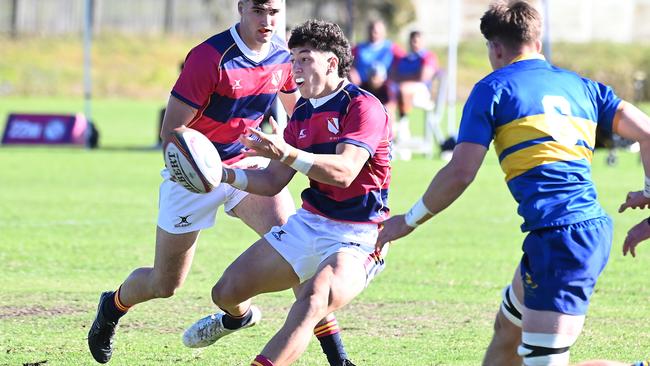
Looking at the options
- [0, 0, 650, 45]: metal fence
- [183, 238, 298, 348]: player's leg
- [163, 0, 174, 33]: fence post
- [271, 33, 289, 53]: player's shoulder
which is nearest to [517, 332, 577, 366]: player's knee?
[183, 238, 298, 348]: player's leg

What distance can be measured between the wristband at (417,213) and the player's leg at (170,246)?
2.04 meters

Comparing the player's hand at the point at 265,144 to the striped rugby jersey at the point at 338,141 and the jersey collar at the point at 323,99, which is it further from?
the jersey collar at the point at 323,99

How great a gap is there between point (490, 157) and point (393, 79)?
2855mm

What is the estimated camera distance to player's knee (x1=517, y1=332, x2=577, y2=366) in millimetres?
4695

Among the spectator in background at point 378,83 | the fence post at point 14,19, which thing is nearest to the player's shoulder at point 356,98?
the spectator in background at point 378,83

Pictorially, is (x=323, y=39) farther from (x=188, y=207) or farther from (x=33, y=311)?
(x=33, y=311)

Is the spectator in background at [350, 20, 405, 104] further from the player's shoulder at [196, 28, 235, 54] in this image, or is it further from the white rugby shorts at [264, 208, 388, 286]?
the white rugby shorts at [264, 208, 388, 286]

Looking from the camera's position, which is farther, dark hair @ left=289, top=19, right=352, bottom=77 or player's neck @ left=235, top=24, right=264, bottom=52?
player's neck @ left=235, top=24, right=264, bottom=52

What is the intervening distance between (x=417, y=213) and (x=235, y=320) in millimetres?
2061

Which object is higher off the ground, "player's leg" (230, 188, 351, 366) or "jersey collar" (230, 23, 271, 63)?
"jersey collar" (230, 23, 271, 63)

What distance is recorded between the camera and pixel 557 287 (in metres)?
4.71

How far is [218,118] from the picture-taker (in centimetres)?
672

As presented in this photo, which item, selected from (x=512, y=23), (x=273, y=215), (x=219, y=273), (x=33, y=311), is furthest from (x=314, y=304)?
(x=219, y=273)

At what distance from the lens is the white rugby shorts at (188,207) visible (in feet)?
21.7
